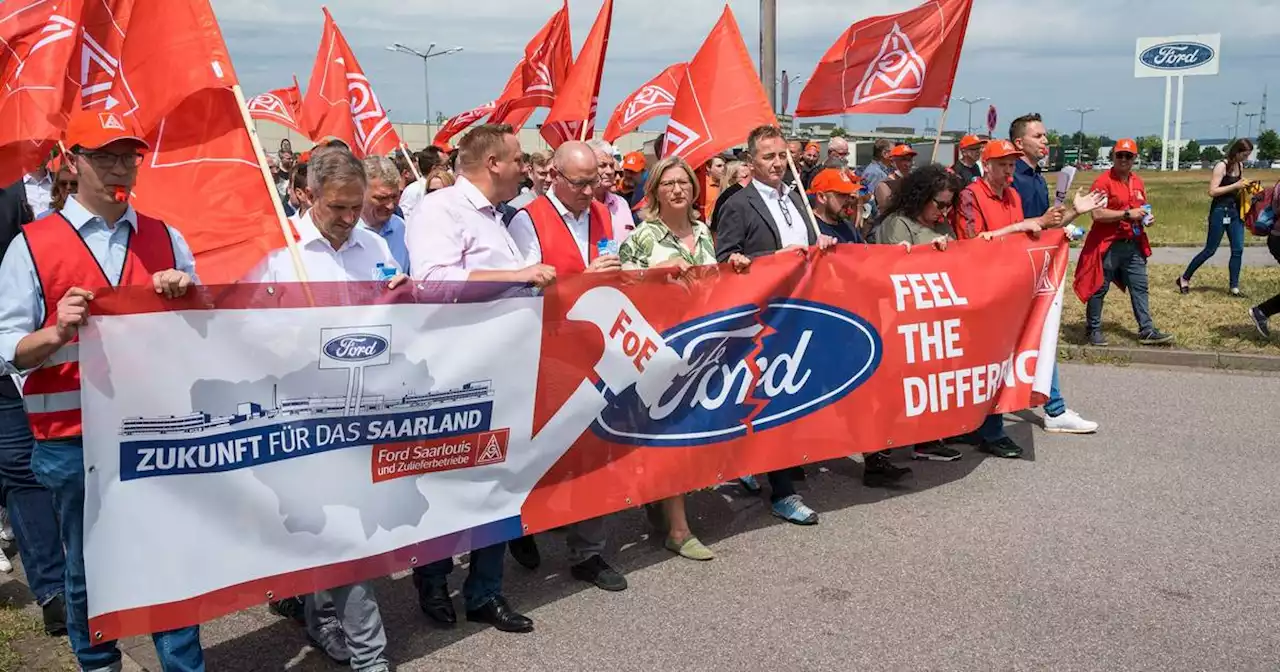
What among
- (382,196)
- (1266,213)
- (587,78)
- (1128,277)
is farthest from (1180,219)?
(382,196)

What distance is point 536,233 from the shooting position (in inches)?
205

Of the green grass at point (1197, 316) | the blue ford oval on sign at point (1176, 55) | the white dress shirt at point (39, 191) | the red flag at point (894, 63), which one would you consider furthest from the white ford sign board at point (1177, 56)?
the white dress shirt at point (39, 191)

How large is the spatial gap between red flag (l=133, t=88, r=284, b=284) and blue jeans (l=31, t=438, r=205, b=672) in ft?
3.82

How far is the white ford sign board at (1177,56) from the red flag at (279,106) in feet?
278

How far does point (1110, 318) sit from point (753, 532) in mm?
7080

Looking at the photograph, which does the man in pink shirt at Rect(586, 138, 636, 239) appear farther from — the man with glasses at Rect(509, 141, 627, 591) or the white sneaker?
the white sneaker

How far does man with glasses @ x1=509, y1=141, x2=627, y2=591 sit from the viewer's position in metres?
5.04

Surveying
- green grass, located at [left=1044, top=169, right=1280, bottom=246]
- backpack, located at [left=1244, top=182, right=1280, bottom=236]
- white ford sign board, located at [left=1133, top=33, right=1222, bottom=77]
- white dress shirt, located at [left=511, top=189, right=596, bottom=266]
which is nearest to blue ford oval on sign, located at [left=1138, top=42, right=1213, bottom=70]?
white ford sign board, located at [left=1133, top=33, right=1222, bottom=77]

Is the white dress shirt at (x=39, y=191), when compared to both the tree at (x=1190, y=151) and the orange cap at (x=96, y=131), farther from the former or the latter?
the tree at (x=1190, y=151)

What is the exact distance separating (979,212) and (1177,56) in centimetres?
8890

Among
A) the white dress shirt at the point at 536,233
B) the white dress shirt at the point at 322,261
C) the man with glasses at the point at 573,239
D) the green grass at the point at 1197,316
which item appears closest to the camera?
the white dress shirt at the point at 322,261

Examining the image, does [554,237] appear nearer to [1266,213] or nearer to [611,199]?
[611,199]

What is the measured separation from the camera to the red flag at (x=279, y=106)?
1159 cm

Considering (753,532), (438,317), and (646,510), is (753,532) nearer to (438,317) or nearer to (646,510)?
(646,510)
